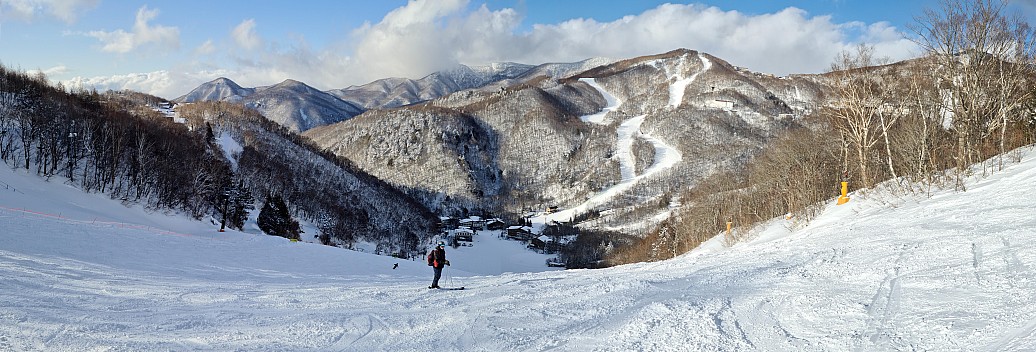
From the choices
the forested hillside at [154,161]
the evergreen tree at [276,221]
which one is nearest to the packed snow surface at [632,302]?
the forested hillside at [154,161]

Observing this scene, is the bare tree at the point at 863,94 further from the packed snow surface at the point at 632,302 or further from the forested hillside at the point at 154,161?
the forested hillside at the point at 154,161

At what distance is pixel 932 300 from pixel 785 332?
2317 mm

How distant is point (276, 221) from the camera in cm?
5947

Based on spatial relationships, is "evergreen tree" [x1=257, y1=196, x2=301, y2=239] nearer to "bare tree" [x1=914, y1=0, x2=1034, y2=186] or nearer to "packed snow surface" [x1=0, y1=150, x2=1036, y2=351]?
"packed snow surface" [x1=0, y1=150, x2=1036, y2=351]

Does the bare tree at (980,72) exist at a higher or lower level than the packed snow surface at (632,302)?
higher

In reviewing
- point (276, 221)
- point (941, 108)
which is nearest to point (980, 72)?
point (941, 108)

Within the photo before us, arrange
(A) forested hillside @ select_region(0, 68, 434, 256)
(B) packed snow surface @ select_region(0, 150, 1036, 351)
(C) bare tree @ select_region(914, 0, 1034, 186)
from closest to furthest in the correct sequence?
(B) packed snow surface @ select_region(0, 150, 1036, 351) < (C) bare tree @ select_region(914, 0, 1034, 186) < (A) forested hillside @ select_region(0, 68, 434, 256)

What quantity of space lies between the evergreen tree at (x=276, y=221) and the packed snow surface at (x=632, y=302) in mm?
42341

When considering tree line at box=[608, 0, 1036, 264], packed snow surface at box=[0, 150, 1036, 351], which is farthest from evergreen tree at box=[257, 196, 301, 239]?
tree line at box=[608, 0, 1036, 264]

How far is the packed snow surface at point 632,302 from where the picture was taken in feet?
22.9

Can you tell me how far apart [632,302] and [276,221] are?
58.3 metres

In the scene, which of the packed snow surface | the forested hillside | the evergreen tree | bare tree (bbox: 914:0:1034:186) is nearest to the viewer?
the packed snow surface

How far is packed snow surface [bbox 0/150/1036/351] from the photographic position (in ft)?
22.9

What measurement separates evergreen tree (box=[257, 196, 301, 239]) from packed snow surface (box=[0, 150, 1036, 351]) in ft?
139
